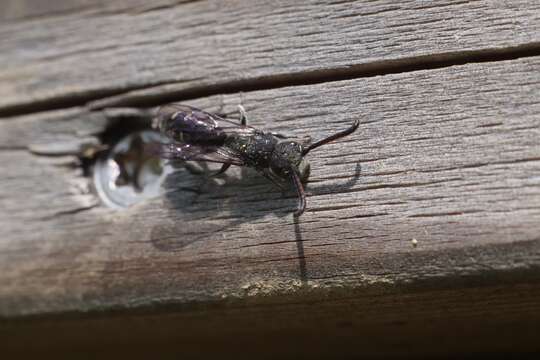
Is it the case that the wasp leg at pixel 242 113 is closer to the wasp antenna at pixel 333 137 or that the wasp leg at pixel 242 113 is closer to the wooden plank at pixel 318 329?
the wasp antenna at pixel 333 137

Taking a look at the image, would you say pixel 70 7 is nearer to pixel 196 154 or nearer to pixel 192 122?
pixel 192 122

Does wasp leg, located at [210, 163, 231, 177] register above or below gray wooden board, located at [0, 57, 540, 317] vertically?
above

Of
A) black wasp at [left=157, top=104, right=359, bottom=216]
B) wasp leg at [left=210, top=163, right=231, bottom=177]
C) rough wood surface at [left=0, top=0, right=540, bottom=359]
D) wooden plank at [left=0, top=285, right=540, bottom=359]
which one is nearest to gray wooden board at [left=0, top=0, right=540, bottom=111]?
rough wood surface at [left=0, top=0, right=540, bottom=359]

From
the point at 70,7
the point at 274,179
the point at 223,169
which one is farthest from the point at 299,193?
the point at 70,7

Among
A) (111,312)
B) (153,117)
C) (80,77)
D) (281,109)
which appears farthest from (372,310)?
(80,77)

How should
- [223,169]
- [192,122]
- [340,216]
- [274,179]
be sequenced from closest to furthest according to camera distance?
[340,216] < [274,179] < [223,169] < [192,122]

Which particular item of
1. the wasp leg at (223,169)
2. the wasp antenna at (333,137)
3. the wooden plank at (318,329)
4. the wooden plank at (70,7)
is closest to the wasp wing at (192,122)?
the wasp leg at (223,169)

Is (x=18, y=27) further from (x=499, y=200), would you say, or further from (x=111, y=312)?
(x=499, y=200)

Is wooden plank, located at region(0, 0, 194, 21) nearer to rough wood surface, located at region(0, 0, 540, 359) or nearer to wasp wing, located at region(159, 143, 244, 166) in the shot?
rough wood surface, located at region(0, 0, 540, 359)
